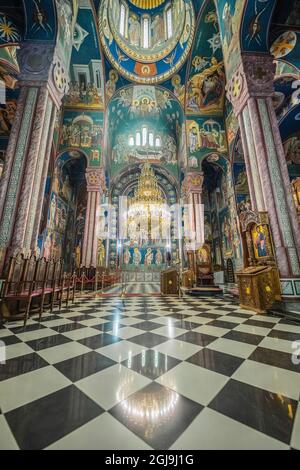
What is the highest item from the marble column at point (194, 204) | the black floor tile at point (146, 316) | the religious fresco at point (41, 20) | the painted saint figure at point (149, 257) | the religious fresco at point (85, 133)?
the religious fresco at point (85, 133)

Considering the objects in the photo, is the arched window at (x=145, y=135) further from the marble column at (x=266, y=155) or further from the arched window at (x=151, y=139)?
the marble column at (x=266, y=155)

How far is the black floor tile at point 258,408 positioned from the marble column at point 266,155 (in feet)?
12.5

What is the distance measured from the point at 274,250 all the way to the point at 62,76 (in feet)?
25.9

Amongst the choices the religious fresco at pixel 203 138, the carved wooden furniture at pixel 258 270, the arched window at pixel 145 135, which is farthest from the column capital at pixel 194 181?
the arched window at pixel 145 135

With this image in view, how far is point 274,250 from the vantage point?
4.60 m

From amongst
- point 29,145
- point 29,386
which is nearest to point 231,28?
point 29,145

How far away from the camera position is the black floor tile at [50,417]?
918 millimetres

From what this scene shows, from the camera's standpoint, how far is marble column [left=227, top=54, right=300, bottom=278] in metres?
4.51

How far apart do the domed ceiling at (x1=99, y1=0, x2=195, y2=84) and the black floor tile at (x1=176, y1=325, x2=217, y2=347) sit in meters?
14.4

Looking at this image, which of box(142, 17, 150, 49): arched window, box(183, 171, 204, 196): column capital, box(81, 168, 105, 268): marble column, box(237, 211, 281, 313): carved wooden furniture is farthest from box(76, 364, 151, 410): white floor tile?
box(142, 17, 150, 49): arched window

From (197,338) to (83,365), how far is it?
1.40 m

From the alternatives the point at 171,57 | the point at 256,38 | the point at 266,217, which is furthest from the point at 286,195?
the point at 171,57

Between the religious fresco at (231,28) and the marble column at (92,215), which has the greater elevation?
the religious fresco at (231,28)

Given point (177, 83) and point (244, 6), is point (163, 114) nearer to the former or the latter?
point (177, 83)
